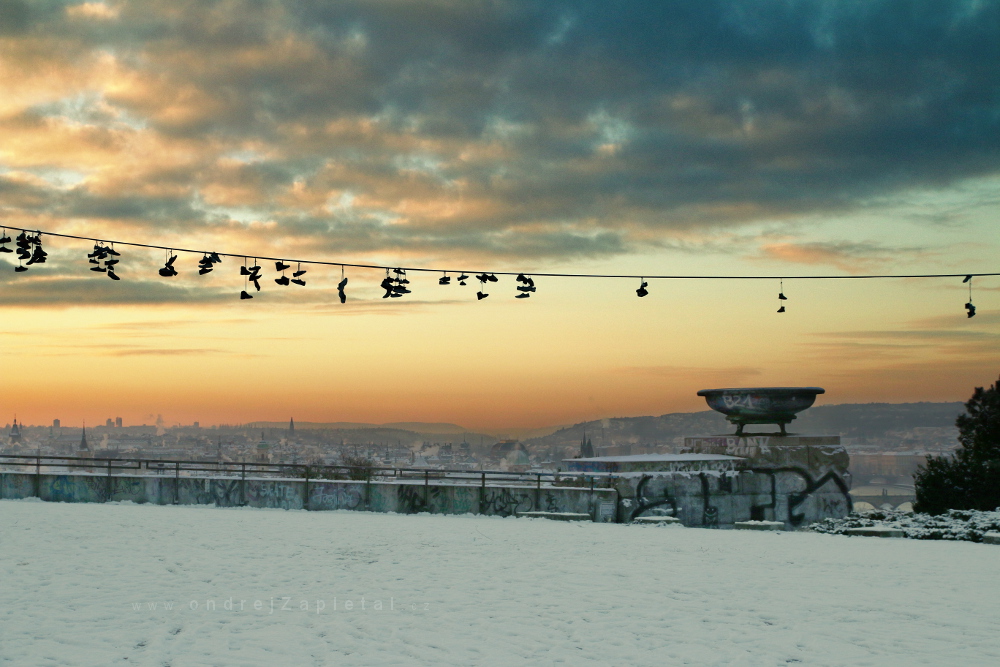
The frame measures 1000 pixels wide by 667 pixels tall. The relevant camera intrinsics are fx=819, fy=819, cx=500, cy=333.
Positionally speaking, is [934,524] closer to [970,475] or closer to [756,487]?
[970,475]

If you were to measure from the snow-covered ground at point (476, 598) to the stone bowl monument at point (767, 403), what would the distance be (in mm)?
12000

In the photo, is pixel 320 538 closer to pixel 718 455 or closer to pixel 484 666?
pixel 484 666

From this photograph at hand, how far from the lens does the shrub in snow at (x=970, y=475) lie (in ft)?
82.4

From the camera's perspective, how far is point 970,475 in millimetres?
25656

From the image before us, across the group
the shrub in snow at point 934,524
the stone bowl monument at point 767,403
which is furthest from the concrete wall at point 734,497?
the shrub in snow at point 934,524

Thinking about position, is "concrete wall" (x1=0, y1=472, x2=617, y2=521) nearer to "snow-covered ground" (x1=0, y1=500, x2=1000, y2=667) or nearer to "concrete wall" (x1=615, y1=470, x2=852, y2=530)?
"concrete wall" (x1=615, y1=470, x2=852, y2=530)

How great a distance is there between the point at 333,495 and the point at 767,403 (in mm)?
17097

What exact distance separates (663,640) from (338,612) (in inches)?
169

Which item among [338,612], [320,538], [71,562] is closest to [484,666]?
[338,612]

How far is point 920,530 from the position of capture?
73.0 feet

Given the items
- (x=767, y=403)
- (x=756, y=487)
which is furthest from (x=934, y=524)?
(x=767, y=403)

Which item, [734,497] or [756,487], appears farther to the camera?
[756,487]

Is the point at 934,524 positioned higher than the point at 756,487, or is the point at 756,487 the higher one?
the point at 756,487

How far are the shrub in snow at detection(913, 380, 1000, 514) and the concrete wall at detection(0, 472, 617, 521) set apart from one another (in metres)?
10.1
